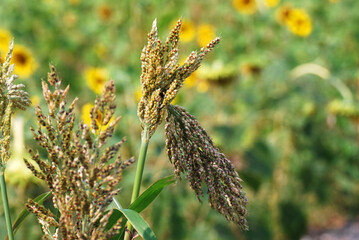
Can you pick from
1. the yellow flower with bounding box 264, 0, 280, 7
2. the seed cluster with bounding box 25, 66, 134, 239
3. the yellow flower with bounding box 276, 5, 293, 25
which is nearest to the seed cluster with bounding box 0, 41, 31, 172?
the seed cluster with bounding box 25, 66, 134, 239

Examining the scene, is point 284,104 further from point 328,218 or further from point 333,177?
point 328,218

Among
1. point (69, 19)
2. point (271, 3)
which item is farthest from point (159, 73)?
point (271, 3)

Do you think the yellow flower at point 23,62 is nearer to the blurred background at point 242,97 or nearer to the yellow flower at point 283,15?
the blurred background at point 242,97

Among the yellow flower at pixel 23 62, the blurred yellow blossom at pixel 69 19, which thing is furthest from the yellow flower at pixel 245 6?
the yellow flower at pixel 23 62

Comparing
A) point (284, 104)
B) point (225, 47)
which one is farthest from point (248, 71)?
point (225, 47)

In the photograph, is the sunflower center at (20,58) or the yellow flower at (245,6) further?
the yellow flower at (245,6)

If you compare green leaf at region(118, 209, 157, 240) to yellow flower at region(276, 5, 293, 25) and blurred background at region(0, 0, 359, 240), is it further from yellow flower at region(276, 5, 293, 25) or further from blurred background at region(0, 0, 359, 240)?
yellow flower at region(276, 5, 293, 25)
